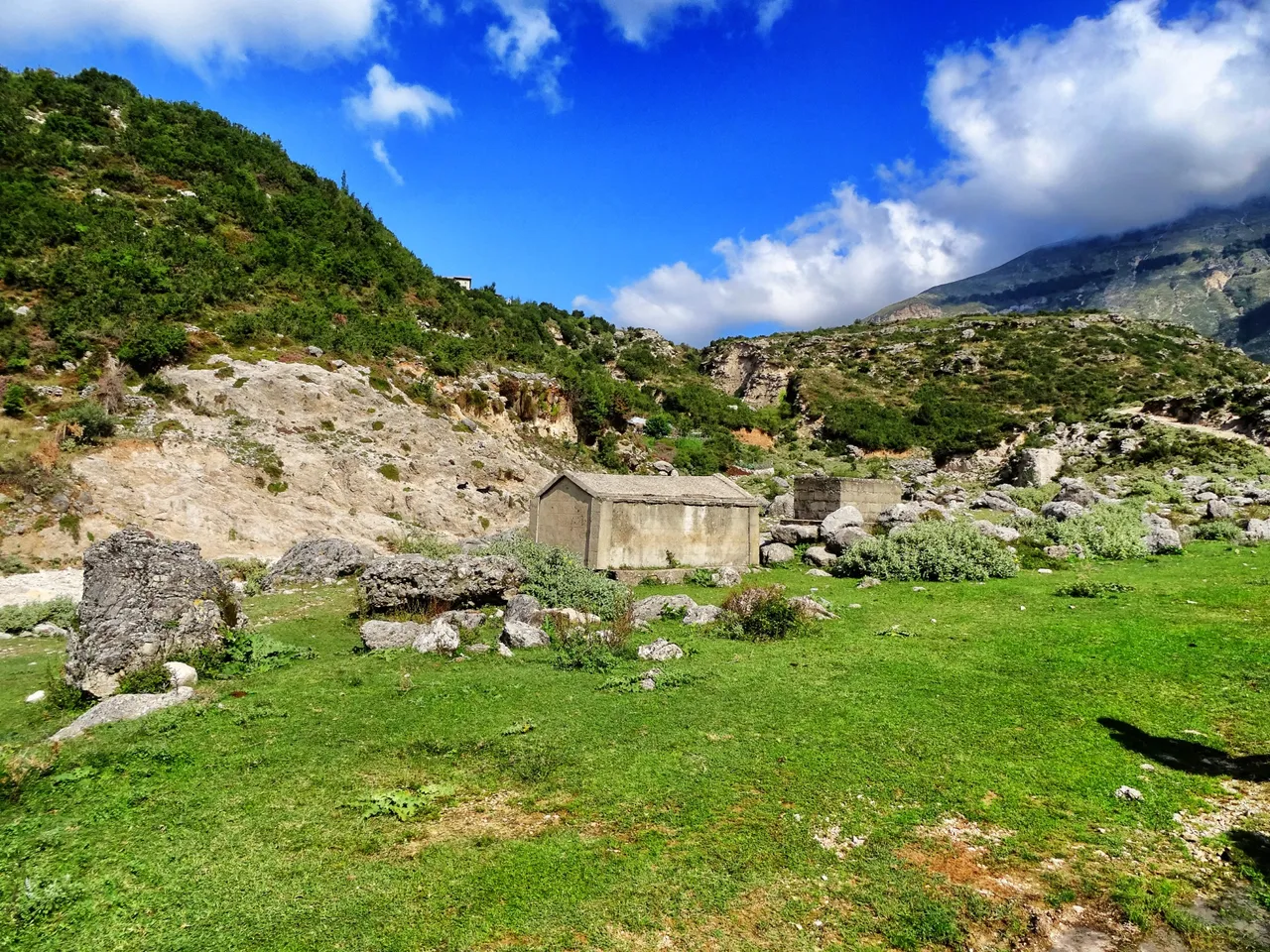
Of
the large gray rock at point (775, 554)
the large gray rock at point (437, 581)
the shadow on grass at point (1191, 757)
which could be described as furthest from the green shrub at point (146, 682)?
the large gray rock at point (775, 554)

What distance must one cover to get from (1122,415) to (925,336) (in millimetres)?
36306

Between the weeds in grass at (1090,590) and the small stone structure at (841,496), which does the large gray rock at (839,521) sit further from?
the weeds in grass at (1090,590)

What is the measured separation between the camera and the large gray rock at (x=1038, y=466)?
34.8 meters

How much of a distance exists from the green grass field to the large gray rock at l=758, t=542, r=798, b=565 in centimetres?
997

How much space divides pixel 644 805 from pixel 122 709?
20.1ft

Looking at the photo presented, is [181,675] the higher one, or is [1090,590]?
[1090,590]

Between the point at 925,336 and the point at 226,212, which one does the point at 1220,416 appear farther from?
the point at 226,212

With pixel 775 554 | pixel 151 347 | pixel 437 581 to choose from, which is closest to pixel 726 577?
pixel 775 554

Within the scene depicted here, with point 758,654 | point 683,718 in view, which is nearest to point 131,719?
point 683,718

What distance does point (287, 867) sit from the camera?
433 centimetres

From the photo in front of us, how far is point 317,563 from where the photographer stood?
17.0 meters

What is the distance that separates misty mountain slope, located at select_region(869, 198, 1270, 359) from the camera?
126688 mm

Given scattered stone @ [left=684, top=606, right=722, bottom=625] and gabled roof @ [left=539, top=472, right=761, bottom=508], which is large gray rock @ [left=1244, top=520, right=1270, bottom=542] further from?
scattered stone @ [left=684, top=606, right=722, bottom=625]

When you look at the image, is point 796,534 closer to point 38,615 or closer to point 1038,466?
point 38,615
